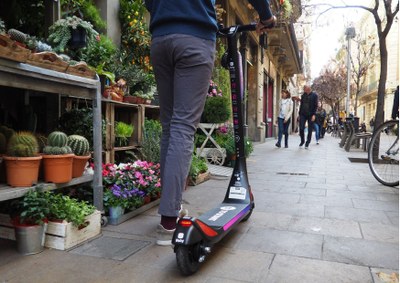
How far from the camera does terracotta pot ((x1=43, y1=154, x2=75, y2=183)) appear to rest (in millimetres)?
2592

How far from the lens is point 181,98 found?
2.40 m

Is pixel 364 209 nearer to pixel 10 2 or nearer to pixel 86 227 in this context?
pixel 86 227

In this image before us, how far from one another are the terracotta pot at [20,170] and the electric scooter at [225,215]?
1.13m

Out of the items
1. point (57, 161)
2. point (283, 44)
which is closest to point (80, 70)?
point (57, 161)

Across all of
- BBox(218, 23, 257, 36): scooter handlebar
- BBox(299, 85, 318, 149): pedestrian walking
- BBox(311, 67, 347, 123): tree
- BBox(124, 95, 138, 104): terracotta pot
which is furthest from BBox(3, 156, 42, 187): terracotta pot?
BBox(311, 67, 347, 123): tree

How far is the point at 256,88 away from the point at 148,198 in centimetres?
1129

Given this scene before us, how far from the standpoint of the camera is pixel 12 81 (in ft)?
7.39

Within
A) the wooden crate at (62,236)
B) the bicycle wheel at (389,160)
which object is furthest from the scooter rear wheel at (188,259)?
the bicycle wheel at (389,160)

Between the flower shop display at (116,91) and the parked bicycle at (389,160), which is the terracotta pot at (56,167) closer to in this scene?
the flower shop display at (116,91)

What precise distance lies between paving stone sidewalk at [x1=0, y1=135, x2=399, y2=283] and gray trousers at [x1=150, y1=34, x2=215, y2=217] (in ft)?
1.36

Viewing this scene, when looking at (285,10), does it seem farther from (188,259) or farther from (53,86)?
(188,259)

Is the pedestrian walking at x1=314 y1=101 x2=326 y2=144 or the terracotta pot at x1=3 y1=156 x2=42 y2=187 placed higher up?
the pedestrian walking at x1=314 y1=101 x2=326 y2=144

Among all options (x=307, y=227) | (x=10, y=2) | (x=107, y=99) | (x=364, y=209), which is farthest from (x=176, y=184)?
(x=10, y=2)

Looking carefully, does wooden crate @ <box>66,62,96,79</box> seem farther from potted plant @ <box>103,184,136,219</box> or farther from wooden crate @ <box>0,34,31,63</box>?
potted plant @ <box>103,184,136,219</box>
